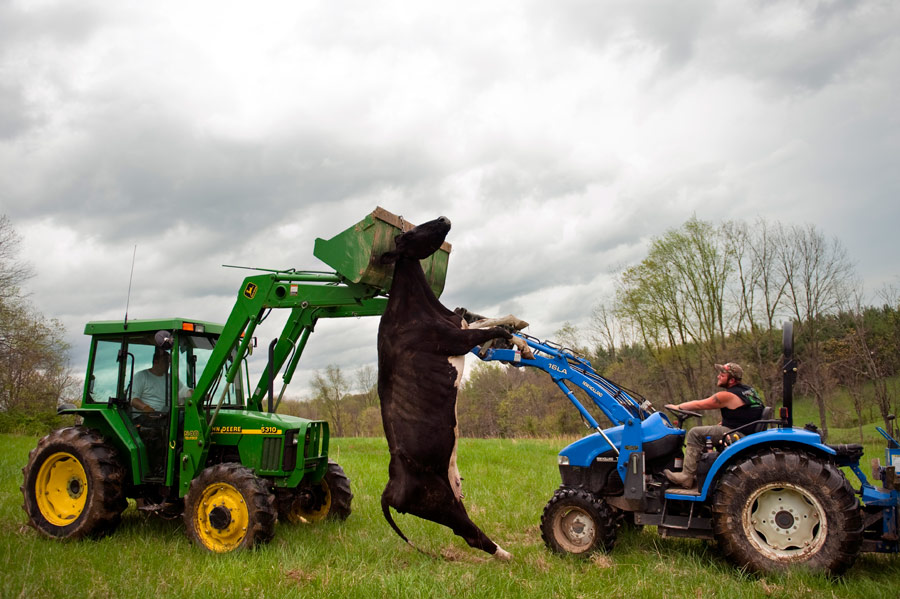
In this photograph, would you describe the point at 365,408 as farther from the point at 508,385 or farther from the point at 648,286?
the point at 648,286

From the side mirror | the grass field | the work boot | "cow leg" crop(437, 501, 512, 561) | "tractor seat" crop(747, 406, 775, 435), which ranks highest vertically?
the side mirror

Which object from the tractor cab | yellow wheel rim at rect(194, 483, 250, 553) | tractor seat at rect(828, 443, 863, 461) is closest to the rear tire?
yellow wheel rim at rect(194, 483, 250, 553)

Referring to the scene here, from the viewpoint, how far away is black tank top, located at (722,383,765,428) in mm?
6477

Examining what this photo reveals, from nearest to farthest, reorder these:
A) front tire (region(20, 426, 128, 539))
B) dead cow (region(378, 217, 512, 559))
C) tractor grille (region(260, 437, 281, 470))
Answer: dead cow (region(378, 217, 512, 559))
front tire (region(20, 426, 128, 539))
tractor grille (region(260, 437, 281, 470))

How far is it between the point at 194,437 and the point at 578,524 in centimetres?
437

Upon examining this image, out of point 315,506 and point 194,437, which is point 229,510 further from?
point 315,506

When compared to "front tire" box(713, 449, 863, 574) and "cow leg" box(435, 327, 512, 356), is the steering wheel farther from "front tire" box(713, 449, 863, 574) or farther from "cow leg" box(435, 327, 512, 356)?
"cow leg" box(435, 327, 512, 356)

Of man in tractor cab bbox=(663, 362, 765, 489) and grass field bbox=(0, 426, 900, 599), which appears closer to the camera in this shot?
grass field bbox=(0, 426, 900, 599)

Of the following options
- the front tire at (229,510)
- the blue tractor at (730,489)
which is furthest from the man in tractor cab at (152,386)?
the blue tractor at (730,489)

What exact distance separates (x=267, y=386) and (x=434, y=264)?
3.37 m

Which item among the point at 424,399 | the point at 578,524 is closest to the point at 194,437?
the point at 424,399

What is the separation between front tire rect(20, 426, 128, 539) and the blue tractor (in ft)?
14.6

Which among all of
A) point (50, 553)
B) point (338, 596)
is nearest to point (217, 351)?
point (50, 553)

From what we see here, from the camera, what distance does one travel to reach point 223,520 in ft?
21.1
